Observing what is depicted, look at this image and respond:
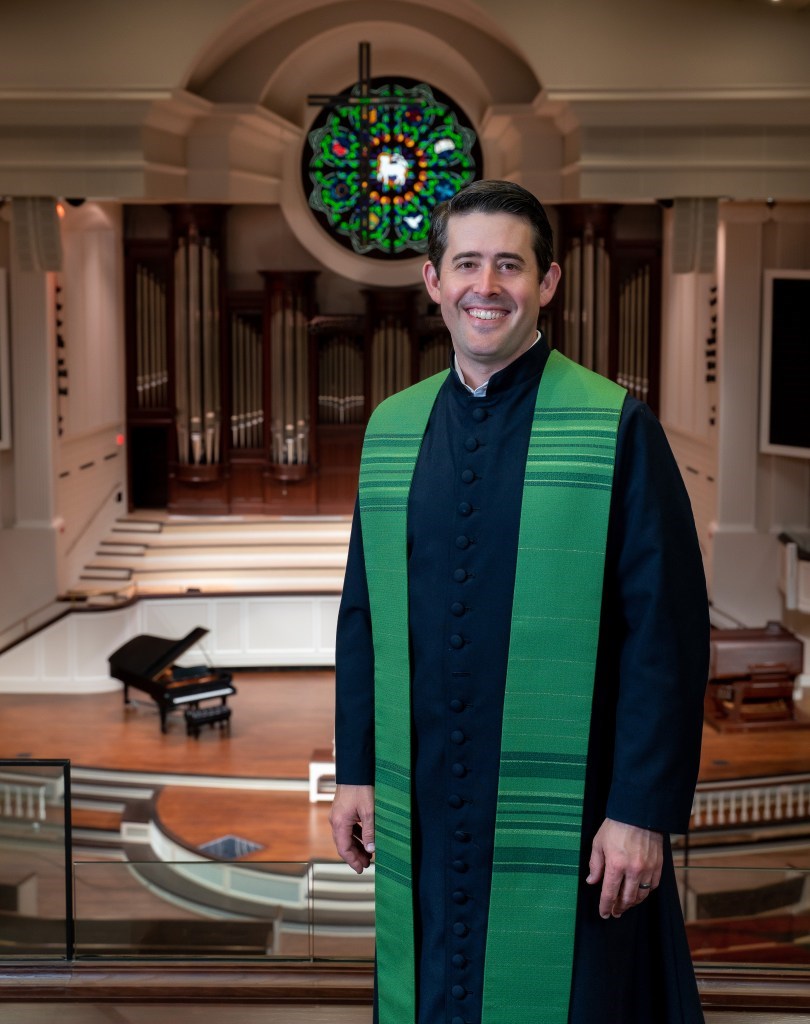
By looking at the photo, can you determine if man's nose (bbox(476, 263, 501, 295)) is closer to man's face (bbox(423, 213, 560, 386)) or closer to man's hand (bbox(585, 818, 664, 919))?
man's face (bbox(423, 213, 560, 386))

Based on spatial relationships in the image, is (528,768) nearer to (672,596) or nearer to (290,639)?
(672,596)

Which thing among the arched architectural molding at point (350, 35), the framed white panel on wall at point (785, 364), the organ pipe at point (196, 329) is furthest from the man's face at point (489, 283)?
the organ pipe at point (196, 329)

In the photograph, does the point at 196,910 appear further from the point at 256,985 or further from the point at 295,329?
the point at 295,329

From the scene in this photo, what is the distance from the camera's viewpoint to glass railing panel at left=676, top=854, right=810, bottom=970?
131 inches

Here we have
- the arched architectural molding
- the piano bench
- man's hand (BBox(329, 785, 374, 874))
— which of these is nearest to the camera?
man's hand (BBox(329, 785, 374, 874))

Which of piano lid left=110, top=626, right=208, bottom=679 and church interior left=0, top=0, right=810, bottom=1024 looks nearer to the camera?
church interior left=0, top=0, right=810, bottom=1024

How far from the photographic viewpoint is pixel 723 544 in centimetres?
1048

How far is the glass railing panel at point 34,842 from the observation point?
3.48 m

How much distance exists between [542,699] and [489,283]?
25.3 inches

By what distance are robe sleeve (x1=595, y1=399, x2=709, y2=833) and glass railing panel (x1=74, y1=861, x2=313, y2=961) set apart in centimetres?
155

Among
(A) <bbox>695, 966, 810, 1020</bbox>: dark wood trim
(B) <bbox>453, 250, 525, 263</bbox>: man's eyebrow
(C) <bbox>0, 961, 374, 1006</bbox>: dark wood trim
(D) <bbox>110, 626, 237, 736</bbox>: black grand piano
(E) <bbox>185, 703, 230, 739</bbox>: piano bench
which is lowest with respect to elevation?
(E) <bbox>185, 703, 230, 739</bbox>: piano bench

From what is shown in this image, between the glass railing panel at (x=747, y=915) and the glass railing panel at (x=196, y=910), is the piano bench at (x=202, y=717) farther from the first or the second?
the glass railing panel at (x=747, y=915)

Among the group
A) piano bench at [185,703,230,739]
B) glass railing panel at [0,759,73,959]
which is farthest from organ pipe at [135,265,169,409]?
glass railing panel at [0,759,73,959]

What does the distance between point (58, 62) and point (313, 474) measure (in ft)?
16.1
